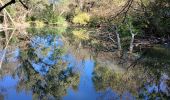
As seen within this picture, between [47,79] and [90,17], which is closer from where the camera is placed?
[47,79]

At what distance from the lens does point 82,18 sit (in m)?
45.6

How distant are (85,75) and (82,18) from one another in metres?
28.0

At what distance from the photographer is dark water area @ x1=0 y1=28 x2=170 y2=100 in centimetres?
1370

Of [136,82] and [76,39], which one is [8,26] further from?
[136,82]

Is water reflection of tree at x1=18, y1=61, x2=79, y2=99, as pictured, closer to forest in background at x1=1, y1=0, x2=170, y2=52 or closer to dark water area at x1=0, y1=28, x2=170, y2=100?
dark water area at x1=0, y1=28, x2=170, y2=100

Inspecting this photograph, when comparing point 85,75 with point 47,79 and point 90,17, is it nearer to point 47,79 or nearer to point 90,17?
point 47,79

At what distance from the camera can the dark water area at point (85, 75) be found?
13.7m

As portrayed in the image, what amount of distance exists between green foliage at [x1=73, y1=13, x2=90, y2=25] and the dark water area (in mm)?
18829

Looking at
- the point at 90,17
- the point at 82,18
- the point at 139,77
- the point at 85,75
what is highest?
the point at 90,17

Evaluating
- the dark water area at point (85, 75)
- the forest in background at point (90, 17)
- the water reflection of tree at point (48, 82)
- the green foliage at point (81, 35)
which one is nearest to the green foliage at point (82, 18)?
the forest in background at point (90, 17)

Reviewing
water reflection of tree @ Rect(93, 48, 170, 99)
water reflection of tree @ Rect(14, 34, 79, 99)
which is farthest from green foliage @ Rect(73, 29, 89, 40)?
water reflection of tree @ Rect(93, 48, 170, 99)

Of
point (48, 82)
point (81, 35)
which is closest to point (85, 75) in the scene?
point (48, 82)

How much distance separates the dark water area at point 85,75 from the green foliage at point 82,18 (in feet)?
61.8

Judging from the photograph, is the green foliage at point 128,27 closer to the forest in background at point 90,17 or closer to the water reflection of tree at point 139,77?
the forest in background at point 90,17
